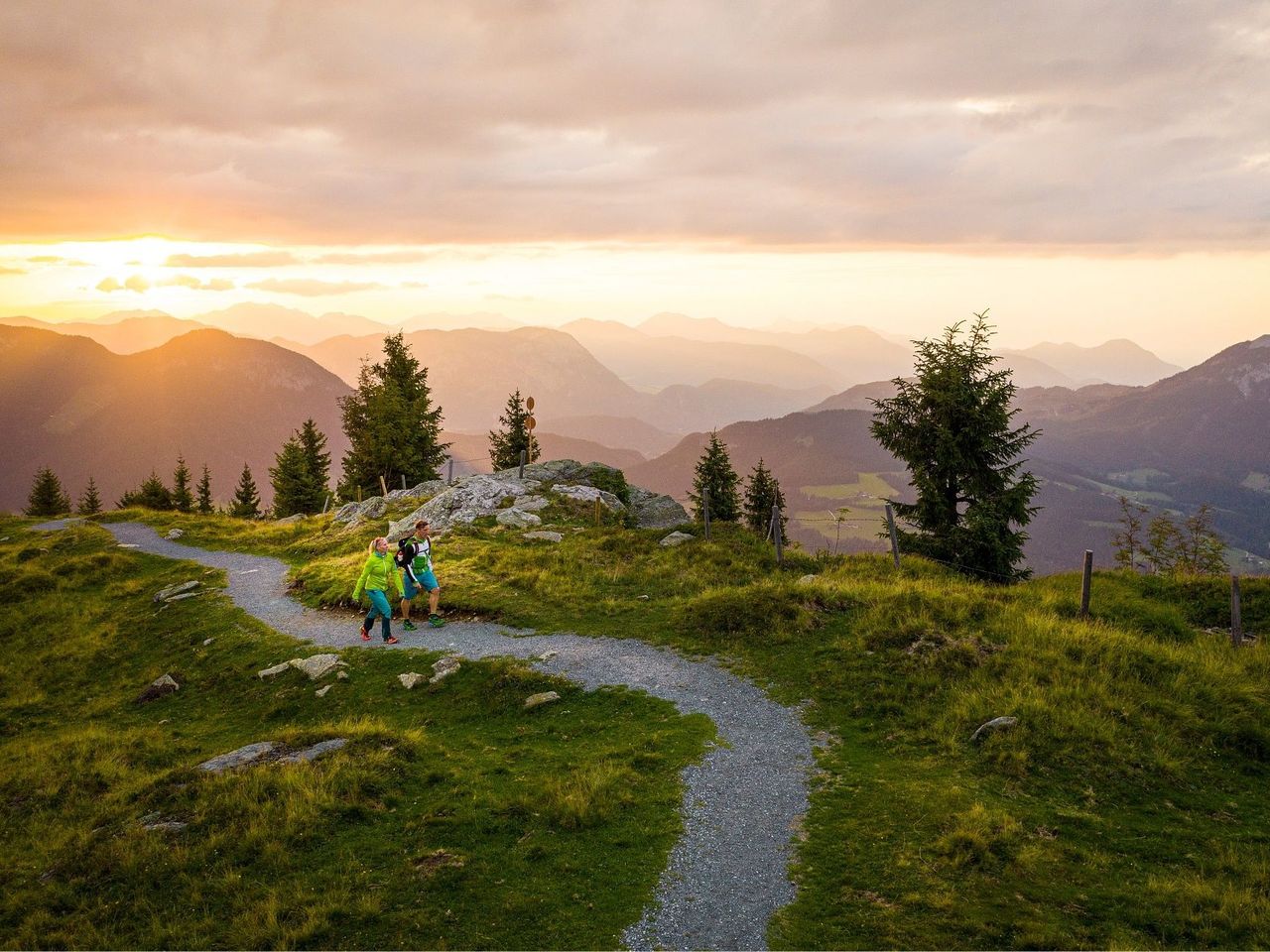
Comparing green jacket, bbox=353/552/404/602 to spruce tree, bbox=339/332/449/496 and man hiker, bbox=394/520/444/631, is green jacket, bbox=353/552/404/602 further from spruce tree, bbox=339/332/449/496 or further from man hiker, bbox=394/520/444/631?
spruce tree, bbox=339/332/449/496

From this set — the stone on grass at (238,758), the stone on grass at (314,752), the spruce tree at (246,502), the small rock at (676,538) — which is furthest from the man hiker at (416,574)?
the spruce tree at (246,502)

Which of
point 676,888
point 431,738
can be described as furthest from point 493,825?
point 431,738

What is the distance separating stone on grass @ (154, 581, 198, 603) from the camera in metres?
28.5

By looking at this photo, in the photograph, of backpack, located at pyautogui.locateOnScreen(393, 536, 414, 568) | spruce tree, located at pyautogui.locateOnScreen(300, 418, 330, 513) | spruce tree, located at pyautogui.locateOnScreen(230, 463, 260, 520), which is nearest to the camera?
backpack, located at pyautogui.locateOnScreen(393, 536, 414, 568)

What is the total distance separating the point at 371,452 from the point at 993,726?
56.0 metres

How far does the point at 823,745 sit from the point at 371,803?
8569 mm

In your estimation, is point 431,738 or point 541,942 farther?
point 431,738

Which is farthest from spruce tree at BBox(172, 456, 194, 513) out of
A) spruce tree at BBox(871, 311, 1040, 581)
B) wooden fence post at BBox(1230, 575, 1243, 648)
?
wooden fence post at BBox(1230, 575, 1243, 648)

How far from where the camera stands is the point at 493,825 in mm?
10539

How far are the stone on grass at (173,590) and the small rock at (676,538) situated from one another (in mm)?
21149

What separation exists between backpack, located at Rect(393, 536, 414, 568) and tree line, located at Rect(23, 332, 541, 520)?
27.6 m

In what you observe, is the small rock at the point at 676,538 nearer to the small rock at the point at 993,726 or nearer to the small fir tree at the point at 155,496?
the small rock at the point at 993,726

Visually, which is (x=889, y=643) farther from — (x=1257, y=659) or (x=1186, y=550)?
(x=1186, y=550)

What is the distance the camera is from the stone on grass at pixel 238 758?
12.8 meters
